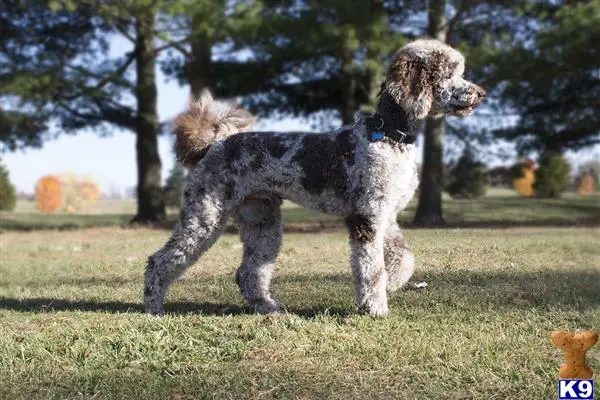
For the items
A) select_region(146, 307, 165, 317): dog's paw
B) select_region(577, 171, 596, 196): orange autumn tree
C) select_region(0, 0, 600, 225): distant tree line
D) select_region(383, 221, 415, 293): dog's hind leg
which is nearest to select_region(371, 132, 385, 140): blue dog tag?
select_region(383, 221, 415, 293): dog's hind leg

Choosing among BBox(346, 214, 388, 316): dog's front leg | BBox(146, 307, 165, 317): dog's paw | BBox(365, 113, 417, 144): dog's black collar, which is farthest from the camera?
BBox(146, 307, 165, 317): dog's paw

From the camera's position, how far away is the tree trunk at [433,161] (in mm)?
17547

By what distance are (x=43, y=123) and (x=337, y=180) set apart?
56.1ft

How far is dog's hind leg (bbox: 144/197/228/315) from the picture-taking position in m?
5.87

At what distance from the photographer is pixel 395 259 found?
5.82 metres

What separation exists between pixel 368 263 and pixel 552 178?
27.8m

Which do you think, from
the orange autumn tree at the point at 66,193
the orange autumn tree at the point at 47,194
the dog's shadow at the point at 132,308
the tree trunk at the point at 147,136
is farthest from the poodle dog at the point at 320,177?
the orange autumn tree at the point at 47,194

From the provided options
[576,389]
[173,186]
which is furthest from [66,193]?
[576,389]

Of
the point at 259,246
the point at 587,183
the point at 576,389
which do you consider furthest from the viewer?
the point at 587,183

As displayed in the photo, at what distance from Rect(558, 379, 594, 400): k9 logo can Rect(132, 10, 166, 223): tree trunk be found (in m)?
A: 18.4

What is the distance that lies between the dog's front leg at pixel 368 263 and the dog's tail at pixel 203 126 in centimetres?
156

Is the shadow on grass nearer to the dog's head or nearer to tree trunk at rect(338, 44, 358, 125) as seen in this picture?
the dog's head

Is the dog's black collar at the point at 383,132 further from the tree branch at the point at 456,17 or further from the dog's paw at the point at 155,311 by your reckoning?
the tree branch at the point at 456,17

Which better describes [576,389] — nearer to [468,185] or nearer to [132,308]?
[132,308]
